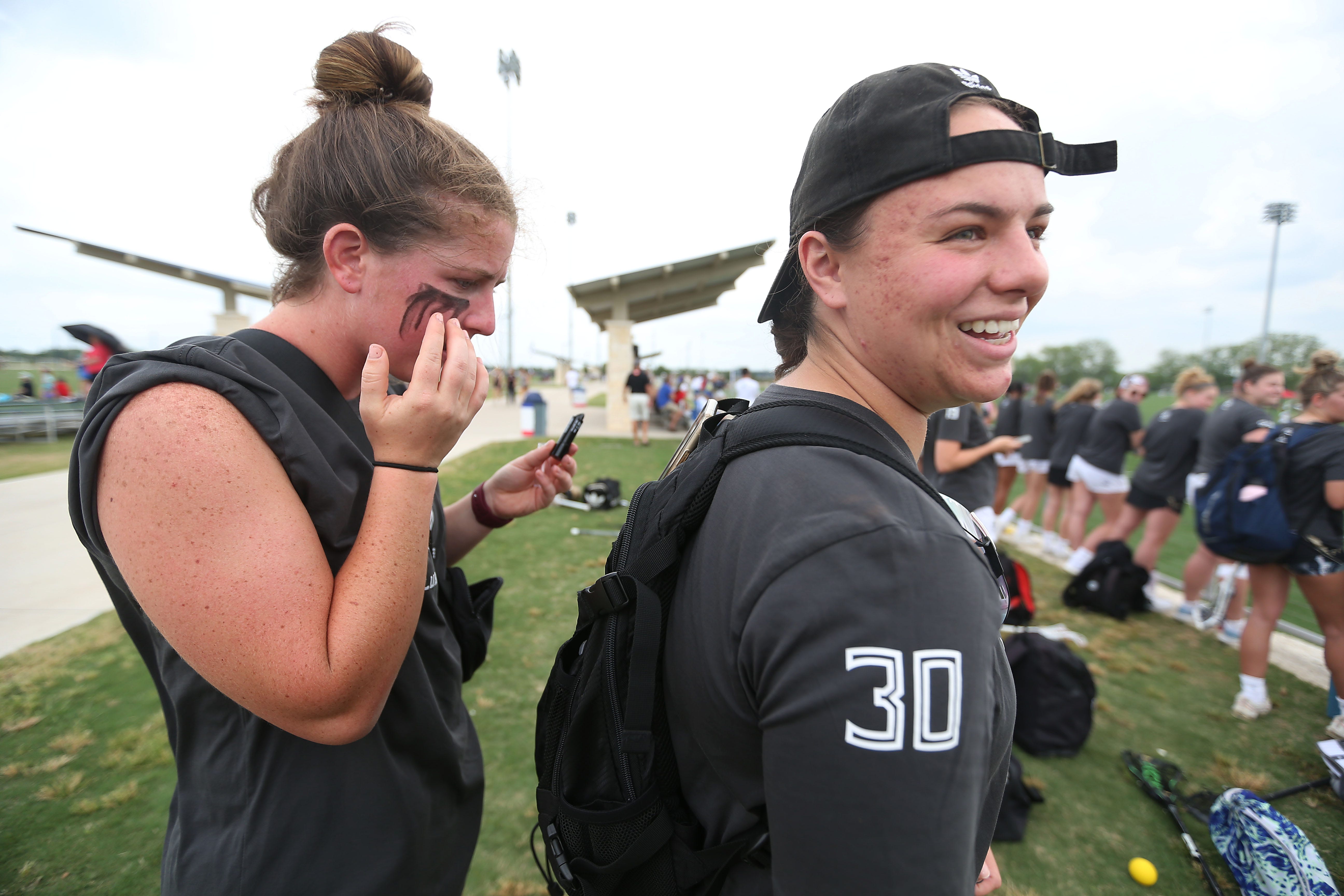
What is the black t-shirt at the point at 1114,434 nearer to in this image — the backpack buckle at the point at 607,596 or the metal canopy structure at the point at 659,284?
the backpack buckle at the point at 607,596

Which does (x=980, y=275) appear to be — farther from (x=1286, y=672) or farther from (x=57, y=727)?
(x=1286, y=672)

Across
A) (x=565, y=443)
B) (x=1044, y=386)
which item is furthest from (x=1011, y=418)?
Result: (x=565, y=443)

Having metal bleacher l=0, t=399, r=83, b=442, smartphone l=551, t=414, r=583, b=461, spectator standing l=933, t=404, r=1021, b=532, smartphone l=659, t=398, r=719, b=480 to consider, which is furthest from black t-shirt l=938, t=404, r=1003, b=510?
metal bleacher l=0, t=399, r=83, b=442

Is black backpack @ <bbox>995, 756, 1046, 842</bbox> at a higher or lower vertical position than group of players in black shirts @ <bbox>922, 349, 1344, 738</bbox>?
lower

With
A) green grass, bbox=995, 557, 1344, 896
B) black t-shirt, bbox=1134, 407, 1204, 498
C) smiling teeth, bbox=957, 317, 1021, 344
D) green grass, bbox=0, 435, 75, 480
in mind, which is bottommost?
green grass, bbox=995, 557, 1344, 896

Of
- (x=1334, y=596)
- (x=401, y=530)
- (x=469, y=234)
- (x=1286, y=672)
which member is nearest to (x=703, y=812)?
(x=401, y=530)

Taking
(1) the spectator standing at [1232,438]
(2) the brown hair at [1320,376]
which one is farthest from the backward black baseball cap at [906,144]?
(1) the spectator standing at [1232,438]

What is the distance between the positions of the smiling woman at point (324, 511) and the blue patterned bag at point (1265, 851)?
10.9 feet

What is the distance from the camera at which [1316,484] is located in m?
3.74

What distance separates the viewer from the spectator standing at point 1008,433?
8195 mm

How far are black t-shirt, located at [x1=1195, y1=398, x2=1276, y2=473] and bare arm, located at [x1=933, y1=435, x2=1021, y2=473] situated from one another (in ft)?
6.43

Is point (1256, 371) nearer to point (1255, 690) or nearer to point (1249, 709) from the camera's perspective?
point (1255, 690)

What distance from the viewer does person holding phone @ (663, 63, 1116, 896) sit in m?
0.74

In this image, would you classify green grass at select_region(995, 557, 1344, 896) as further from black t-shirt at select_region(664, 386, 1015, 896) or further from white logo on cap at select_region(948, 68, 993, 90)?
white logo on cap at select_region(948, 68, 993, 90)
